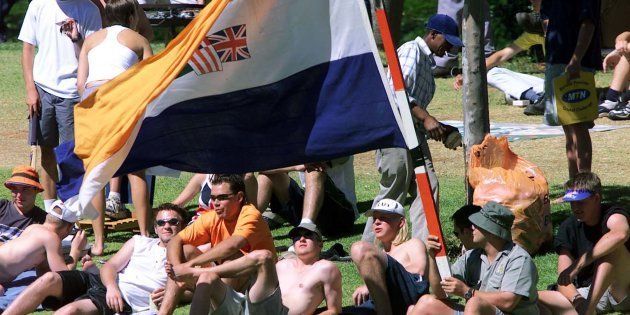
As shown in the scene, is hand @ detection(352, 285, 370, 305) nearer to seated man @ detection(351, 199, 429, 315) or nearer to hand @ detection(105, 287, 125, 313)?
seated man @ detection(351, 199, 429, 315)

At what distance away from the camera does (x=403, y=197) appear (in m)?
9.83

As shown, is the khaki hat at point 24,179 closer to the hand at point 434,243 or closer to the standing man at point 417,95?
the standing man at point 417,95

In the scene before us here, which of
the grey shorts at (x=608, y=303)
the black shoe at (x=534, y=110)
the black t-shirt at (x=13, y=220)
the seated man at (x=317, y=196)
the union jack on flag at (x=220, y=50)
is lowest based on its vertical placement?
the black shoe at (x=534, y=110)

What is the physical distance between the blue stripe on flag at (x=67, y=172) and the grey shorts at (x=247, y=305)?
3157mm

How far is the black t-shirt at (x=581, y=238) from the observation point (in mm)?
8289

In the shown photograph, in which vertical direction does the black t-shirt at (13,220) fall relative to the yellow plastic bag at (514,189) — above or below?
above

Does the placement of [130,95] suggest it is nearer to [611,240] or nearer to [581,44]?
[611,240]

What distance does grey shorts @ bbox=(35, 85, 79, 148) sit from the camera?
10836mm

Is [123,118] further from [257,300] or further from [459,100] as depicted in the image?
[459,100]

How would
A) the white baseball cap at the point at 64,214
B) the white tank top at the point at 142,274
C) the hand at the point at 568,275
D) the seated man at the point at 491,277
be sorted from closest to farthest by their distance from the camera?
the seated man at the point at 491,277
the hand at the point at 568,275
the white tank top at the point at 142,274
the white baseball cap at the point at 64,214

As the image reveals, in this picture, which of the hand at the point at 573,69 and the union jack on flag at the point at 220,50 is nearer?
the union jack on flag at the point at 220,50

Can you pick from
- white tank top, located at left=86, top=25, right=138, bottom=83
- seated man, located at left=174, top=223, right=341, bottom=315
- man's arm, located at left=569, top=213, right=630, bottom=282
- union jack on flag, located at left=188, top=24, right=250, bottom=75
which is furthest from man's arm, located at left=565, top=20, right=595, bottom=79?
union jack on flag, located at left=188, top=24, right=250, bottom=75

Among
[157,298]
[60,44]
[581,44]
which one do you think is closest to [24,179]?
[60,44]

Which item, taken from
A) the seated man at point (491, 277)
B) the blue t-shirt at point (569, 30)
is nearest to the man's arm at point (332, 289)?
the seated man at point (491, 277)
